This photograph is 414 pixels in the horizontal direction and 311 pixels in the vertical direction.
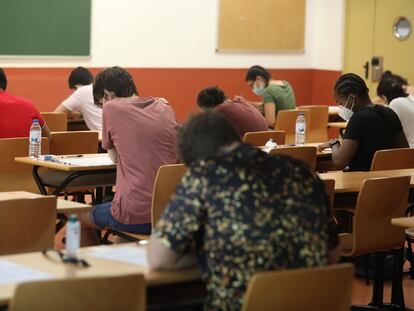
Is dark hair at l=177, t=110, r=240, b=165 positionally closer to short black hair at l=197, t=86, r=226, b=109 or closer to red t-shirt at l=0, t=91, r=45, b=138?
red t-shirt at l=0, t=91, r=45, b=138

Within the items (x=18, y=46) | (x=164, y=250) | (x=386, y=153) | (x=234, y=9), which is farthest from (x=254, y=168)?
(x=234, y=9)

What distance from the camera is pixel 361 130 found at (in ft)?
21.2

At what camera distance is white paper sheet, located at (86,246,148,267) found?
358 cm

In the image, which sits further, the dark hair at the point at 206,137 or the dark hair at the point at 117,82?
the dark hair at the point at 117,82

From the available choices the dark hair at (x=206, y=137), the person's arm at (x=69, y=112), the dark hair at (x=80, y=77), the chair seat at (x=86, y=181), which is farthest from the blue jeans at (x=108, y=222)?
the dark hair at (x=80, y=77)

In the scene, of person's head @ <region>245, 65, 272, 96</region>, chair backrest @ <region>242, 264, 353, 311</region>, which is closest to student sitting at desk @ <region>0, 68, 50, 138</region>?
person's head @ <region>245, 65, 272, 96</region>

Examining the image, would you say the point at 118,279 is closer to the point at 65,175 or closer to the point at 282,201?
the point at 282,201

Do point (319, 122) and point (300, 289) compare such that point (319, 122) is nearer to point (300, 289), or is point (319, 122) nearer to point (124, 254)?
point (124, 254)

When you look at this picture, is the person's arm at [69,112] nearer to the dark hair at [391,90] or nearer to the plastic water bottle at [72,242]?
the dark hair at [391,90]

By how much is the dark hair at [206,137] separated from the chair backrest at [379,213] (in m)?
1.88

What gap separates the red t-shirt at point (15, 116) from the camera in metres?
7.11

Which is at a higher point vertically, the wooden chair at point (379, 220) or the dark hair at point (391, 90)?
the dark hair at point (391, 90)

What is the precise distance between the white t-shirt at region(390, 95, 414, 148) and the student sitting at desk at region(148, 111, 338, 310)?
189 inches

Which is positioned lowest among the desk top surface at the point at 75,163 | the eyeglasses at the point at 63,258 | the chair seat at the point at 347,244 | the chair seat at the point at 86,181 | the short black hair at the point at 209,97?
the chair seat at the point at 347,244
